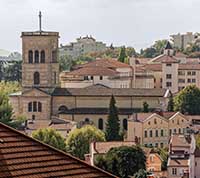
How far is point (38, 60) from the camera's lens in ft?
211

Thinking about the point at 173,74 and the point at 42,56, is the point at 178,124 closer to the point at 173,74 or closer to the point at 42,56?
the point at 42,56

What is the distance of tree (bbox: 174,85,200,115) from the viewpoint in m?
65.8

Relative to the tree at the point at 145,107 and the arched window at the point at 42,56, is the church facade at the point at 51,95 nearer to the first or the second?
the arched window at the point at 42,56

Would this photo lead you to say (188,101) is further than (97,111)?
Yes

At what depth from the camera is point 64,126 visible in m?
56.4

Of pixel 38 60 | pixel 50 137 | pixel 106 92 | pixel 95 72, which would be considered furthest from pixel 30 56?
pixel 50 137

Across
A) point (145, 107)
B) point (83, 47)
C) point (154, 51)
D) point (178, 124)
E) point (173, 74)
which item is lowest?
point (178, 124)

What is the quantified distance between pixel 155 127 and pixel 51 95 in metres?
10.8

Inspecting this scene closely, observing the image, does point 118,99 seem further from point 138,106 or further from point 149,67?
point 149,67

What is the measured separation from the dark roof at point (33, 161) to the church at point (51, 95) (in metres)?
53.2

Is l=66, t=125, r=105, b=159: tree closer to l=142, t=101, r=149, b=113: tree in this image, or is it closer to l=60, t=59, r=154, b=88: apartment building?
l=142, t=101, r=149, b=113: tree

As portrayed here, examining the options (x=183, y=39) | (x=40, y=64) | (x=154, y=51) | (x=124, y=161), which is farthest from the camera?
(x=183, y=39)

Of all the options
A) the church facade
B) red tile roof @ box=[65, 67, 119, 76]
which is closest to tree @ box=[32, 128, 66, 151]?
the church facade

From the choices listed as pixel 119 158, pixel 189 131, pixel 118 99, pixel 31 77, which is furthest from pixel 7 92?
pixel 119 158
